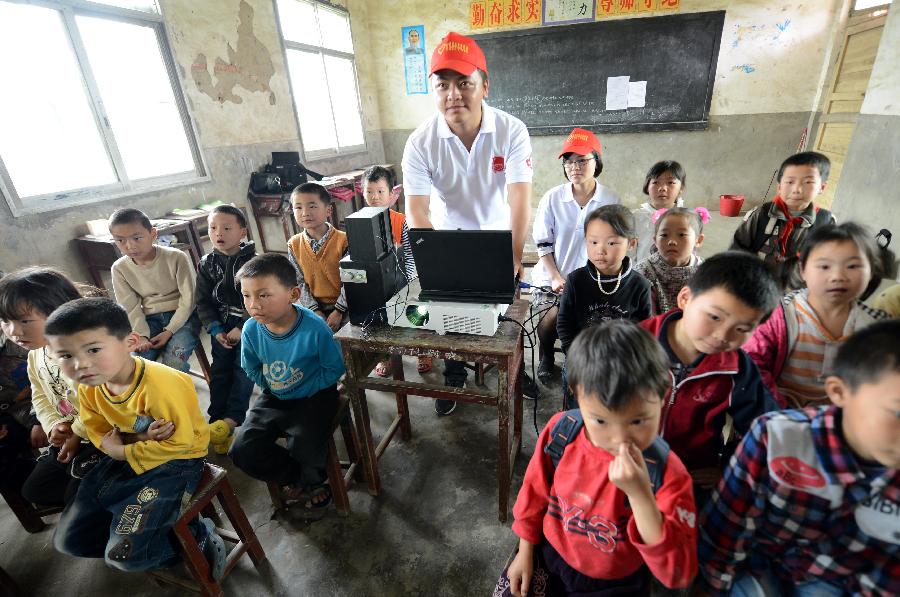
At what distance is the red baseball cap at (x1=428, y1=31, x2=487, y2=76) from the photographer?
1.64m

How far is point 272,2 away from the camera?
461 cm

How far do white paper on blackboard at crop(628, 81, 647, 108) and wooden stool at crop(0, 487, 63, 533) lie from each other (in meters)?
6.50

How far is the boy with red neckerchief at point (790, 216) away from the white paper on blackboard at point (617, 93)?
3889mm

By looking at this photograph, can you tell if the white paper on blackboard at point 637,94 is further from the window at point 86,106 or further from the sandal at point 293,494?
the sandal at point 293,494

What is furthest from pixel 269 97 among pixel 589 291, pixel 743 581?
pixel 743 581

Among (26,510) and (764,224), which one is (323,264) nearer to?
(26,510)

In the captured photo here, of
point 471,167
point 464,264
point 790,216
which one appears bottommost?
point 790,216

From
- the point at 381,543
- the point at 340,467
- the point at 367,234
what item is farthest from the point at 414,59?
the point at 381,543

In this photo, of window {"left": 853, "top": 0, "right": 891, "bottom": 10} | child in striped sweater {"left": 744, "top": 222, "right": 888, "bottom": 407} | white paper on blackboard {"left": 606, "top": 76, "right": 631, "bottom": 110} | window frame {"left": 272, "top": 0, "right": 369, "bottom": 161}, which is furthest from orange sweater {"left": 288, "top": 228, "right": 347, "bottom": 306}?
window {"left": 853, "top": 0, "right": 891, "bottom": 10}

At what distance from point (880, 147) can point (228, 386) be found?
13.2 feet

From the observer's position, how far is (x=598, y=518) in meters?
0.92

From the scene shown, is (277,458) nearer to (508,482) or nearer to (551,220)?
(508,482)

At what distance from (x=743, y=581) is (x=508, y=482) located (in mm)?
822

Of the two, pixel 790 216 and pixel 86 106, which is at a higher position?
pixel 86 106
